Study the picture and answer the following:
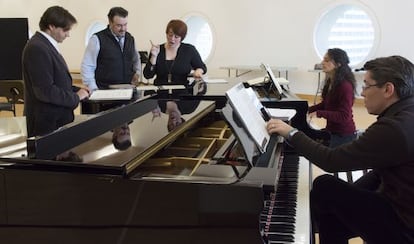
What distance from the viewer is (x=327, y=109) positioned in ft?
11.6

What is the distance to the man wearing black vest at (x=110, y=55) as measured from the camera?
4.00 meters

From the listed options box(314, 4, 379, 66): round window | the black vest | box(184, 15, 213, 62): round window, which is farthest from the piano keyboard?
box(184, 15, 213, 62): round window

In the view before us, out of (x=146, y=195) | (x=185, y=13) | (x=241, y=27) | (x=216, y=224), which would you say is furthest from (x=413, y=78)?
(x=185, y=13)

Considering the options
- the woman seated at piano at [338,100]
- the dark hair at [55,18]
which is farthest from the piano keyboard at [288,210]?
the dark hair at [55,18]

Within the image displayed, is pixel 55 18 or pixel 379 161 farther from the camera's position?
pixel 55 18

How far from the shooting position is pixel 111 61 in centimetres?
406

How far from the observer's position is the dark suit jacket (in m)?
2.83

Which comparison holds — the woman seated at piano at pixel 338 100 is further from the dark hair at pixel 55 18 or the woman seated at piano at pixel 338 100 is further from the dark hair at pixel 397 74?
the dark hair at pixel 55 18

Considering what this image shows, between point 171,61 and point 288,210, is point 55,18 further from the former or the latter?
point 288,210

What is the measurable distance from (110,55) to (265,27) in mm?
5979

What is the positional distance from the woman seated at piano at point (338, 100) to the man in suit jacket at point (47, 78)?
1.77 metres

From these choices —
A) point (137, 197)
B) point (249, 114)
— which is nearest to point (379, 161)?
point (249, 114)

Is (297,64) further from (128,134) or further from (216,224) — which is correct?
(216,224)

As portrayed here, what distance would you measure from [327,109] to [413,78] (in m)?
1.56
